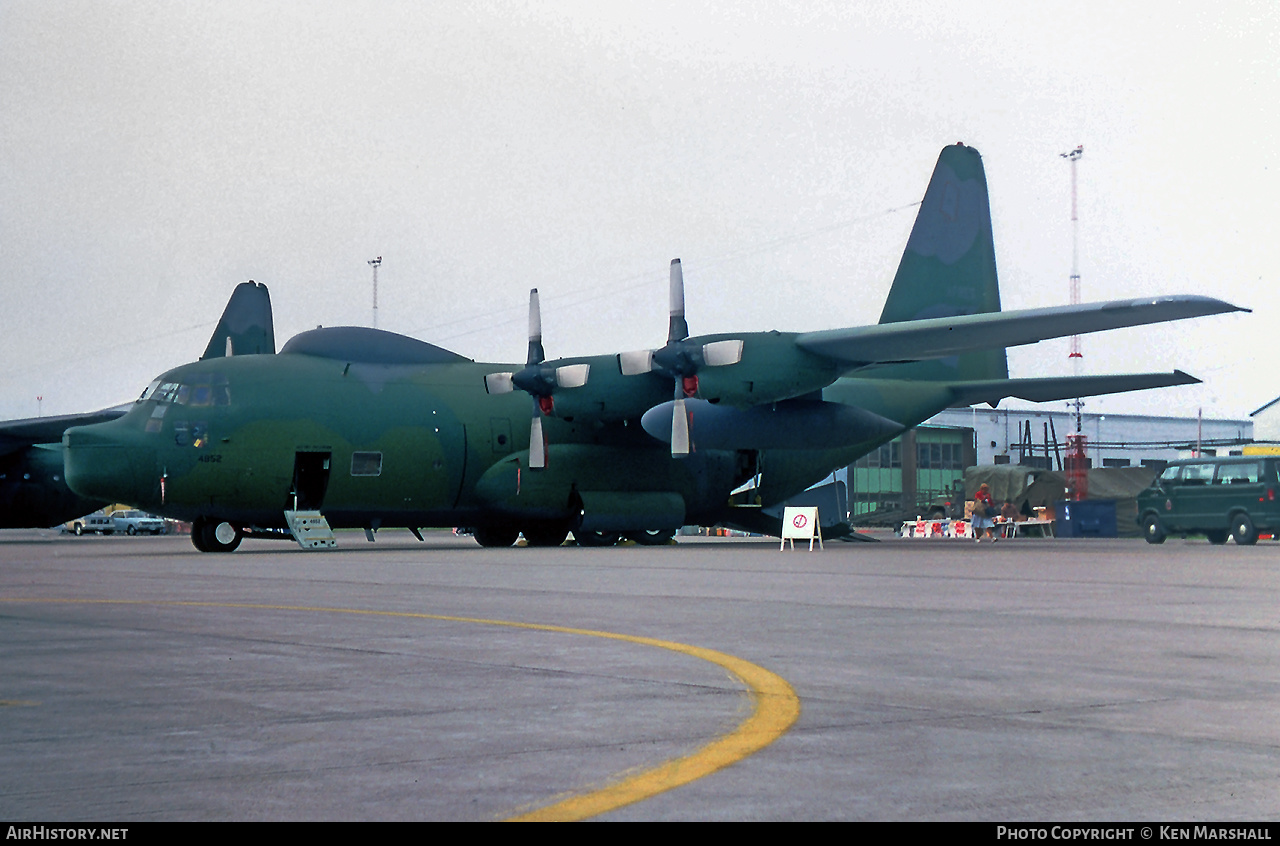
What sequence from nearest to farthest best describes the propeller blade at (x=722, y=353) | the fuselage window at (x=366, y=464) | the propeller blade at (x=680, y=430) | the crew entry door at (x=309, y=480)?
the propeller blade at (x=722, y=353)
the propeller blade at (x=680, y=430)
the crew entry door at (x=309, y=480)
the fuselage window at (x=366, y=464)

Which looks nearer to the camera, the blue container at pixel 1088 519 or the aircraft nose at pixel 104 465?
the aircraft nose at pixel 104 465

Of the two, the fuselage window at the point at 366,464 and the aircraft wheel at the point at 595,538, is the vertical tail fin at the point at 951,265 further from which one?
the fuselage window at the point at 366,464

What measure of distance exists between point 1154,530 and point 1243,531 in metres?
2.53

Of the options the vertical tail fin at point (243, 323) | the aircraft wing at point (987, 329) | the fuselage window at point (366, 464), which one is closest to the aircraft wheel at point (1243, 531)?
the aircraft wing at point (987, 329)

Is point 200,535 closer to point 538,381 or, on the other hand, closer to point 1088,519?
point 538,381

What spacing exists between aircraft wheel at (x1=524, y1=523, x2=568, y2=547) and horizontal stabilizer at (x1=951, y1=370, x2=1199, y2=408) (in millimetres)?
10470

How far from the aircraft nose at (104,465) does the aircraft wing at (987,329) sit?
44.6 feet

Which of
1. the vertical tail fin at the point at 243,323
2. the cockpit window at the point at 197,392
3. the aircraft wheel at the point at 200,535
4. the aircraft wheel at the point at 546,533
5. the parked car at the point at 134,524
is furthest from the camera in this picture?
the parked car at the point at 134,524

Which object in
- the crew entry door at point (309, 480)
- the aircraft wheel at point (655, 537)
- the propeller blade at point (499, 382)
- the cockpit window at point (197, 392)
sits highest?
the propeller blade at point (499, 382)

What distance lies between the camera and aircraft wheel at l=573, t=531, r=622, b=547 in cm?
3127

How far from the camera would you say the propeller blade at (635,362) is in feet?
92.8

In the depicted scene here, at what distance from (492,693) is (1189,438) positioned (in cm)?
11208

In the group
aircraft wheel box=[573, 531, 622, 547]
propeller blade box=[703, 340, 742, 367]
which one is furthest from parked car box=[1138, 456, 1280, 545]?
aircraft wheel box=[573, 531, 622, 547]

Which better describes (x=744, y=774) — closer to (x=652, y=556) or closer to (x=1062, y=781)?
(x=1062, y=781)
